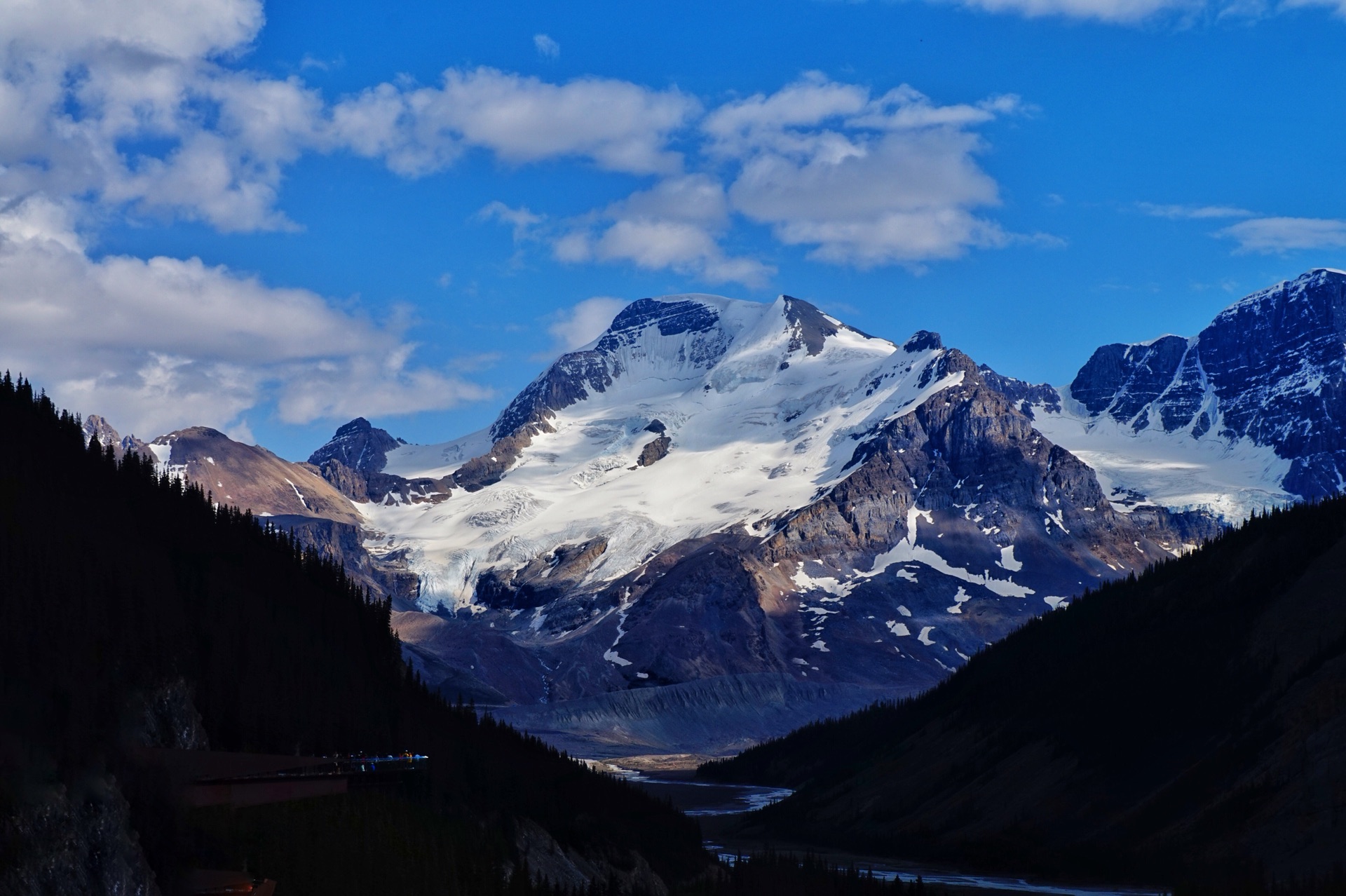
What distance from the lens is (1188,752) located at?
153 m

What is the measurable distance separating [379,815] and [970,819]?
91.3 metres

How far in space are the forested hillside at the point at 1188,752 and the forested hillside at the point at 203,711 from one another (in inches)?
1377

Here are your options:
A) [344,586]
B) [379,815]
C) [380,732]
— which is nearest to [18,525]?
[379,815]

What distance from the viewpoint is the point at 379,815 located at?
98000mm

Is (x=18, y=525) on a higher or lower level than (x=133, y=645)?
higher

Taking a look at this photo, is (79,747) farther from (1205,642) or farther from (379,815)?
(1205,642)

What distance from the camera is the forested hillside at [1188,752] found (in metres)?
128

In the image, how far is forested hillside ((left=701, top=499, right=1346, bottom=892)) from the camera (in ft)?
418

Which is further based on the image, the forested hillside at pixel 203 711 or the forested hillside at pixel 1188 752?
the forested hillside at pixel 1188 752

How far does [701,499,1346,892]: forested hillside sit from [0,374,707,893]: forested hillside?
35.0 m

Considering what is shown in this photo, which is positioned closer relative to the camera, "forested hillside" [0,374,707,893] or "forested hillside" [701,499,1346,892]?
"forested hillside" [0,374,707,893]

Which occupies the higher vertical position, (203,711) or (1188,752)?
(203,711)

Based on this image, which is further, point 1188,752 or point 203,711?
point 1188,752

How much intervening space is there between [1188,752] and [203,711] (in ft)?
300
